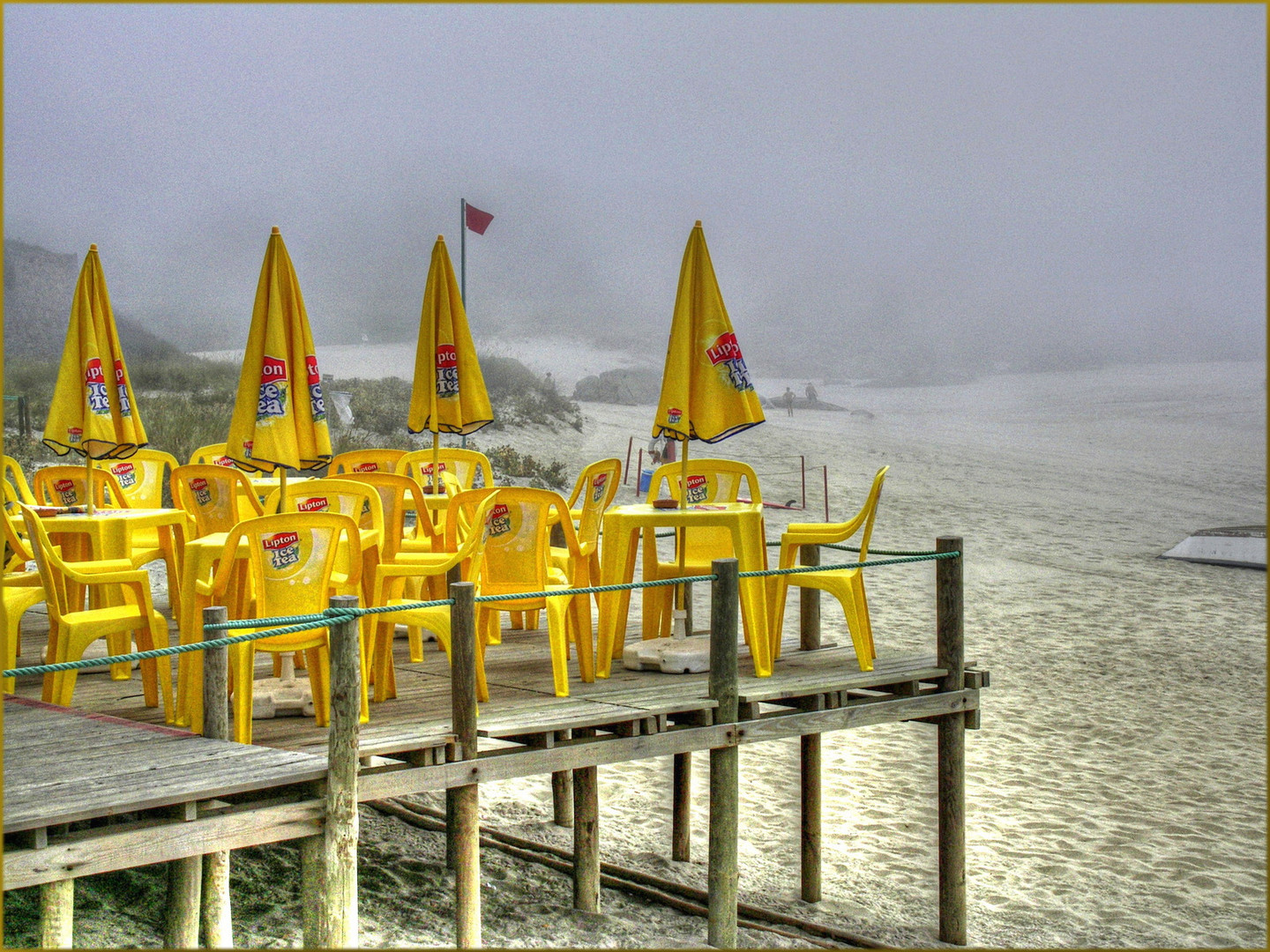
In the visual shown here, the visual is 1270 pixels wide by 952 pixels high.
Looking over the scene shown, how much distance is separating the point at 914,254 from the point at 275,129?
27.1m

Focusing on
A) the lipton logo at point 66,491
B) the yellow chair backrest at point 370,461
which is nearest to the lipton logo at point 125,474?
the lipton logo at point 66,491

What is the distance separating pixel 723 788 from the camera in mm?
5520

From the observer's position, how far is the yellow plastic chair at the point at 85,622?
16.5 ft

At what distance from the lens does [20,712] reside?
15.9ft

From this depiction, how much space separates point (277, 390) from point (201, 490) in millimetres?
965

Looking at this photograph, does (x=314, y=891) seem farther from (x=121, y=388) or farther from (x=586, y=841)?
(x=121, y=388)

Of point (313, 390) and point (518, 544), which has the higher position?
point (313, 390)

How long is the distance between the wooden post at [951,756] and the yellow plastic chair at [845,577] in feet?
1.18

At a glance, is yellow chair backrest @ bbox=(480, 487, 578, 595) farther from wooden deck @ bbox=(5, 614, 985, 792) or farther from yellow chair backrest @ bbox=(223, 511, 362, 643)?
yellow chair backrest @ bbox=(223, 511, 362, 643)

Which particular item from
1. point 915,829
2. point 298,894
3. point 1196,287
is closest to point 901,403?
point 1196,287

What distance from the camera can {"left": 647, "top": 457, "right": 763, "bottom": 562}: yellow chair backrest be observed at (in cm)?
649

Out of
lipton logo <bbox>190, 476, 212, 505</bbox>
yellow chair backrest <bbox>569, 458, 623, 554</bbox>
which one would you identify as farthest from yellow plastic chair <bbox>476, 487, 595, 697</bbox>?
lipton logo <bbox>190, 476, 212, 505</bbox>

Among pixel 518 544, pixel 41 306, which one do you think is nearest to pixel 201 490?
pixel 518 544

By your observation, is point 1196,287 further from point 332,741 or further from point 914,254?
point 332,741
